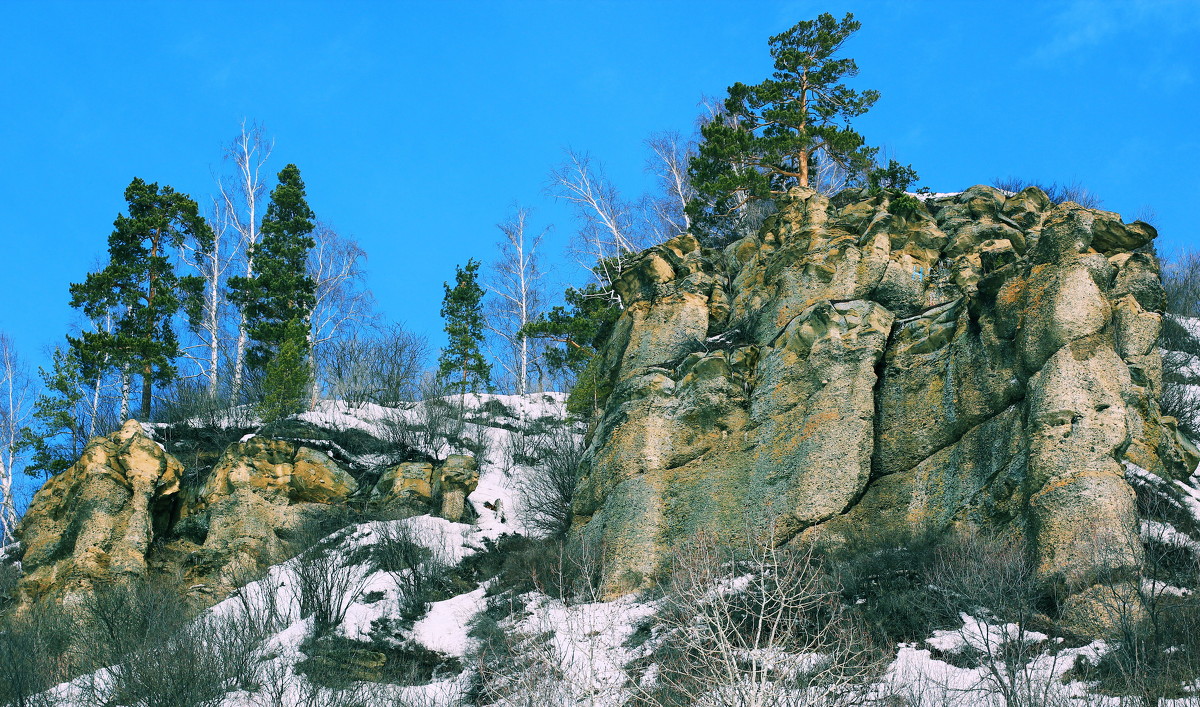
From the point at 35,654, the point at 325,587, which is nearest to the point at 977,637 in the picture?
the point at 325,587

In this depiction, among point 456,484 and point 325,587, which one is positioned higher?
point 456,484

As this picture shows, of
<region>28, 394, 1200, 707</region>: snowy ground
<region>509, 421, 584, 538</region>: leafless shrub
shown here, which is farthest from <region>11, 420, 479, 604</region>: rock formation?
<region>509, 421, 584, 538</region>: leafless shrub

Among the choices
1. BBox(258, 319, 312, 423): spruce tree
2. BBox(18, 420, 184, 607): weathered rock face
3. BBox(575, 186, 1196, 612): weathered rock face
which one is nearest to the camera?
BBox(575, 186, 1196, 612): weathered rock face

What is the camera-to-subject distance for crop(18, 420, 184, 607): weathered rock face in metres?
28.5

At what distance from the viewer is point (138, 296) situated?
41688 millimetres

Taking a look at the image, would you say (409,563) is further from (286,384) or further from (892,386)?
(286,384)

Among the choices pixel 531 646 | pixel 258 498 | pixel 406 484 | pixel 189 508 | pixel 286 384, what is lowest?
pixel 531 646

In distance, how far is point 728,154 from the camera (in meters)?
35.8

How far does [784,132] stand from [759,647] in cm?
2397

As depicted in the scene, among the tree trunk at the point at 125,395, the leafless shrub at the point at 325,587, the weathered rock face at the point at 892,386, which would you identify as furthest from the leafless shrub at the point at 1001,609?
the tree trunk at the point at 125,395

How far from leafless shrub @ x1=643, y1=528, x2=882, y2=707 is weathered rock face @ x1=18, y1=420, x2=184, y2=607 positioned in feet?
56.9

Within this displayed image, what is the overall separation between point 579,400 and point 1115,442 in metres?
20.6

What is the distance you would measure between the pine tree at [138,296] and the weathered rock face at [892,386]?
2129 centimetres

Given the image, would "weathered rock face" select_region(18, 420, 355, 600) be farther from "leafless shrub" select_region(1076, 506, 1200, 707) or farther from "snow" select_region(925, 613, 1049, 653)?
"leafless shrub" select_region(1076, 506, 1200, 707)
